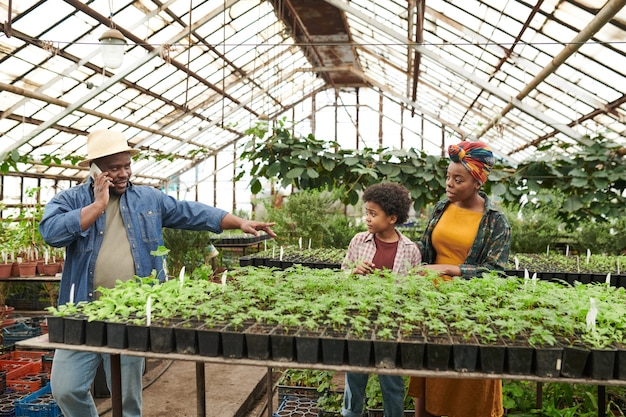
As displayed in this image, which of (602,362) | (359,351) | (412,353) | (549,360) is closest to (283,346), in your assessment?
(359,351)

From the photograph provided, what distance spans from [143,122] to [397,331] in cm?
1092

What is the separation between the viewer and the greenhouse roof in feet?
19.1

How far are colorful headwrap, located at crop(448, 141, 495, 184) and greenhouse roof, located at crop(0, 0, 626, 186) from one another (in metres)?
2.13

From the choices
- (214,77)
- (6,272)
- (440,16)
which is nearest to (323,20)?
(440,16)

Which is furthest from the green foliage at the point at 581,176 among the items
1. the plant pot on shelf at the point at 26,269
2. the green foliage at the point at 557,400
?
the plant pot on shelf at the point at 26,269

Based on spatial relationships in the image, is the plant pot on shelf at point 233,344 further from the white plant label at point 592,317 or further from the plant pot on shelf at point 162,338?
the white plant label at point 592,317

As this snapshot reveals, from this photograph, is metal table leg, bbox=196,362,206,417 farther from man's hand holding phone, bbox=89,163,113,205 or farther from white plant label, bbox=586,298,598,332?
white plant label, bbox=586,298,598,332

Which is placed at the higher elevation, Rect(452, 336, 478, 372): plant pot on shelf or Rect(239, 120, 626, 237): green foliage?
Rect(239, 120, 626, 237): green foliage

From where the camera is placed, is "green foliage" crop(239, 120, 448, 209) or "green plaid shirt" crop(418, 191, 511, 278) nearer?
"green plaid shirt" crop(418, 191, 511, 278)

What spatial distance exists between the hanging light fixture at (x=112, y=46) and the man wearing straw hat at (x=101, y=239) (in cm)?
267

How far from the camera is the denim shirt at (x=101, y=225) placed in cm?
220

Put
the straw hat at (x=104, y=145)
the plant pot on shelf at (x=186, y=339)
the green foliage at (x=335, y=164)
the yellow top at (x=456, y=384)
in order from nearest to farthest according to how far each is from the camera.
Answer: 1. the plant pot on shelf at (x=186, y=339)
2. the yellow top at (x=456, y=384)
3. the straw hat at (x=104, y=145)
4. the green foliage at (x=335, y=164)

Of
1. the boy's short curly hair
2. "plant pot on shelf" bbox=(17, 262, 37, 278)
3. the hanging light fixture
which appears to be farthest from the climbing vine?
the boy's short curly hair

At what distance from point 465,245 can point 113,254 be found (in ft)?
5.41
